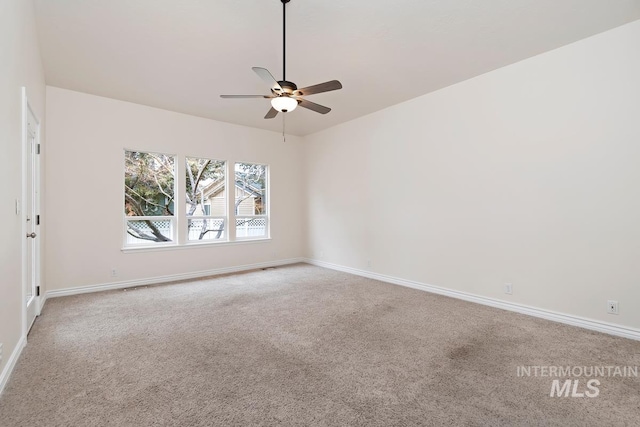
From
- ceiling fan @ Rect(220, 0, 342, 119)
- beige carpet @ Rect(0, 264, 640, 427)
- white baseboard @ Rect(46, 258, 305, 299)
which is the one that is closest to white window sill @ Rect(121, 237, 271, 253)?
white baseboard @ Rect(46, 258, 305, 299)

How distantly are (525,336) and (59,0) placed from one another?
5.02 m

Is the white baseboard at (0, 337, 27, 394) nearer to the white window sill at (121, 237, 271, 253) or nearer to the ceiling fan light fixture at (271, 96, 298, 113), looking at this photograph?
the white window sill at (121, 237, 271, 253)

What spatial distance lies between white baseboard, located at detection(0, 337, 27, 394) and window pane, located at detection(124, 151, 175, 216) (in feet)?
8.24

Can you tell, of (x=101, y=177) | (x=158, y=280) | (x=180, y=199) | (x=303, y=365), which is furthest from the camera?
(x=180, y=199)

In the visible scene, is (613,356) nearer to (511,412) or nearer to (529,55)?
(511,412)

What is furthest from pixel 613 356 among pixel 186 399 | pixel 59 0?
pixel 59 0

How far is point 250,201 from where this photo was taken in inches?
239

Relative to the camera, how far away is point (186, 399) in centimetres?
184

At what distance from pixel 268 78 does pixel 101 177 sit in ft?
11.2

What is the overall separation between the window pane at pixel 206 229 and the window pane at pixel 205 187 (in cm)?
11

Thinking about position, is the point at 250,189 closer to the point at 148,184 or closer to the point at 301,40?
the point at 148,184

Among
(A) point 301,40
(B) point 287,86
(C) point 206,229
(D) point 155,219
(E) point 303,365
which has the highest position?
(A) point 301,40

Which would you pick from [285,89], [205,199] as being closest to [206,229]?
[205,199]

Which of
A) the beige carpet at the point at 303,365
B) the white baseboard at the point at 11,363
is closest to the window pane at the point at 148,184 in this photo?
the beige carpet at the point at 303,365
